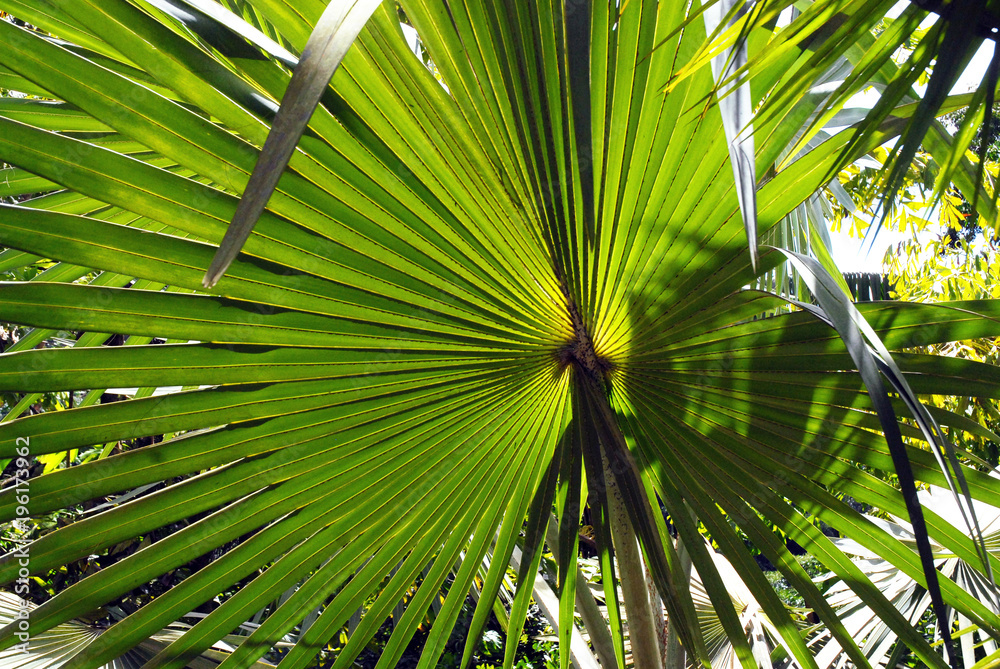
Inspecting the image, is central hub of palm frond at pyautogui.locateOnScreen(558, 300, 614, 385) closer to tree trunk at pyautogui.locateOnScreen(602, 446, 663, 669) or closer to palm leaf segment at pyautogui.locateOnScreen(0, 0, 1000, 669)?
palm leaf segment at pyautogui.locateOnScreen(0, 0, 1000, 669)

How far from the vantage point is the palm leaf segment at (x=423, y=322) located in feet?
2.62

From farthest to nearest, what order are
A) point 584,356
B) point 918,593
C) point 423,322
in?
point 918,593 → point 584,356 → point 423,322

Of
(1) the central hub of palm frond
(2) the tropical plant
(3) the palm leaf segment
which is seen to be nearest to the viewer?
(3) the palm leaf segment

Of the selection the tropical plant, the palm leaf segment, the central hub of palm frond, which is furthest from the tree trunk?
the tropical plant

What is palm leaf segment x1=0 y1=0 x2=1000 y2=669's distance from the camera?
0.80 m

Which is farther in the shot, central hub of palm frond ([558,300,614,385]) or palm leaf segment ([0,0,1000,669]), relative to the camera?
central hub of palm frond ([558,300,614,385])

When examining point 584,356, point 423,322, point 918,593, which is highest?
point 423,322

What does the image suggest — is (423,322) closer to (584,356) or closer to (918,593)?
(584,356)

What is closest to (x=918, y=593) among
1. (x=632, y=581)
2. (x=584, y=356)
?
(x=632, y=581)

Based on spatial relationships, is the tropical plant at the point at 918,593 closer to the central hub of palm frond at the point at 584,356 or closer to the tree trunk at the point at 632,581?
the tree trunk at the point at 632,581

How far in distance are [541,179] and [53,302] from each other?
0.73 meters

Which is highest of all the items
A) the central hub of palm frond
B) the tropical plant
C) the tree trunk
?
the central hub of palm frond

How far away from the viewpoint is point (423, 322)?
1.11 meters

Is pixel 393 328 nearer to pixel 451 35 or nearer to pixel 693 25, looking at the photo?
pixel 451 35
